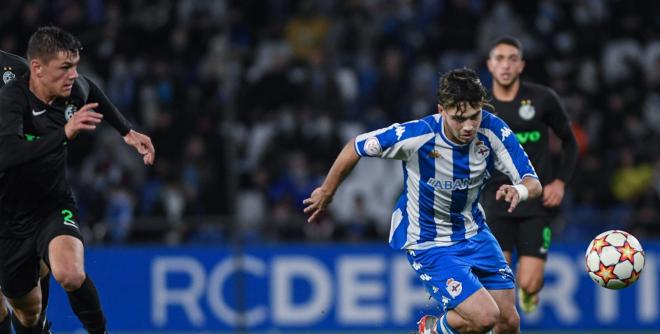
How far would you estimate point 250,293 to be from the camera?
41.9 feet

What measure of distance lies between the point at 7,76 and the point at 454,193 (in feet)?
9.81

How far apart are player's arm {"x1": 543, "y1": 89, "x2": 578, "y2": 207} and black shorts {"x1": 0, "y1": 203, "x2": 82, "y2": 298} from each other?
3.60m

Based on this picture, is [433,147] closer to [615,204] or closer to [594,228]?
[594,228]

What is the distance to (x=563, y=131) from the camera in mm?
9266

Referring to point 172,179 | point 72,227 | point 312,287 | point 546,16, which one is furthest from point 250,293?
point 546,16

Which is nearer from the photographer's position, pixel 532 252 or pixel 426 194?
pixel 426 194

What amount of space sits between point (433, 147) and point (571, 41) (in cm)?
954

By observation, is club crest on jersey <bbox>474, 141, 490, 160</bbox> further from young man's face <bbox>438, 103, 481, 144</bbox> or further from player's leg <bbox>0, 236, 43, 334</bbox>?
player's leg <bbox>0, 236, 43, 334</bbox>

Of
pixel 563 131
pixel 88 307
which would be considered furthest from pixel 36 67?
pixel 563 131

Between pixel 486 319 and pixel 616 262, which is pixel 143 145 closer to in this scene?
pixel 486 319

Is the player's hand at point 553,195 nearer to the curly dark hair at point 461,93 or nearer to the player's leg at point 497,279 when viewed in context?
the player's leg at point 497,279

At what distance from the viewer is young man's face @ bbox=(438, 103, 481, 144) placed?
7.10 m

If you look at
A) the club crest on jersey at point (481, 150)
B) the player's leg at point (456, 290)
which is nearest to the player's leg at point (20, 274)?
the player's leg at point (456, 290)

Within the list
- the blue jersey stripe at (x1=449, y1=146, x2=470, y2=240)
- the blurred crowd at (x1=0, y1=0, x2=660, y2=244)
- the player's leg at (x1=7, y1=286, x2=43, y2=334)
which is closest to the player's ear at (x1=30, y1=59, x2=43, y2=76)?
the player's leg at (x1=7, y1=286, x2=43, y2=334)
